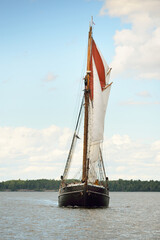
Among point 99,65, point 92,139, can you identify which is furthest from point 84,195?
point 99,65

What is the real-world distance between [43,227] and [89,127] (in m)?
18.2

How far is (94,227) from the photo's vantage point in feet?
121

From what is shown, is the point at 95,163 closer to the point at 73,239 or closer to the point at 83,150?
the point at 83,150

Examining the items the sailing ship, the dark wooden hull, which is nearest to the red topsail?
the sailing ship

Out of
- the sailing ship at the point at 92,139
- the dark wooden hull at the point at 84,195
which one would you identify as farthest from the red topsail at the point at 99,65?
the dark wooden hull at the point at 84,195

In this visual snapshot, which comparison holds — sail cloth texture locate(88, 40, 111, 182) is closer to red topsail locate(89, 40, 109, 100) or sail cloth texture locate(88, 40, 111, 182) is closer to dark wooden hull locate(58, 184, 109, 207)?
red topsail locate(89, 40, 109, 100)

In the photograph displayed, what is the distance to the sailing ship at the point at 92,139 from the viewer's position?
48.7m

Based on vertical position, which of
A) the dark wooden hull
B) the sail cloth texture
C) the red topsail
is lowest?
the dark wooden hull

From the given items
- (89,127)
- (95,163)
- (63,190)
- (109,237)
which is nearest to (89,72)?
(89,127)

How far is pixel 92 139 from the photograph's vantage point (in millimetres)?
52969

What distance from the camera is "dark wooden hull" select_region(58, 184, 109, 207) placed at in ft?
158

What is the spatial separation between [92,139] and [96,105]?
162 inches

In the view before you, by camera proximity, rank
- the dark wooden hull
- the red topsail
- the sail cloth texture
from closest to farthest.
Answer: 1. the dark wooden hull
2. the sail cloth texture
3. the red topsail

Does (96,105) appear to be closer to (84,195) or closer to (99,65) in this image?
(99,65)
